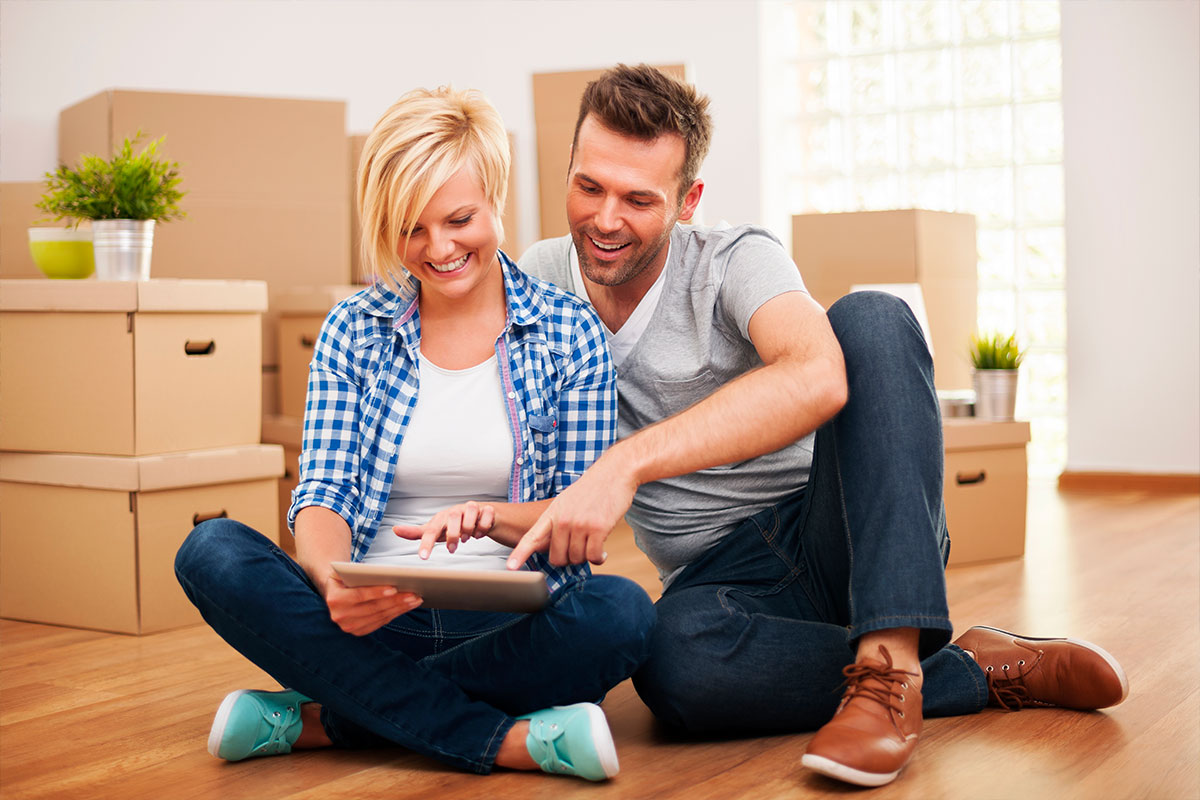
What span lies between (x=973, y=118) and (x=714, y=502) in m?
3.26

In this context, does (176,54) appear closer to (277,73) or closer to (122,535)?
(277,73)

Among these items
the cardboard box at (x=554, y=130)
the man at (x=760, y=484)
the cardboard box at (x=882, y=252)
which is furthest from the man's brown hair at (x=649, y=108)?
the cardboard box at (x=554, y=130)

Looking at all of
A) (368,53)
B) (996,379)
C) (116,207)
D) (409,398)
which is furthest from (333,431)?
(368,53)

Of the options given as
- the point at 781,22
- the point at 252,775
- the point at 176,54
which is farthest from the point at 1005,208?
the point at 252,775

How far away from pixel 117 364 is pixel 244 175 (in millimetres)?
821

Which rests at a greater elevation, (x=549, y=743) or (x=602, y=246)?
(x=602, y=246)

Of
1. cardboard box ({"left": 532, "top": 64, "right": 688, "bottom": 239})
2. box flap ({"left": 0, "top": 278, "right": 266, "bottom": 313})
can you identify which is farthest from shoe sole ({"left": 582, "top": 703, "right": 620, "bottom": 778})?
cardboard box ({"left": 532, "top": 64, "right": 688, "bottom": 239})

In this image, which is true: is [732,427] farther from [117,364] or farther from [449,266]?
[117,364]

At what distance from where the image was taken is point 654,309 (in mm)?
1438

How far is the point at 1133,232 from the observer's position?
3.84m

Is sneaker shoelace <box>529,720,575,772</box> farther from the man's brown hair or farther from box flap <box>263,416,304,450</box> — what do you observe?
box flap <box>263,416,304,450</box>

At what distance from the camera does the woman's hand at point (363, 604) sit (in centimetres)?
112

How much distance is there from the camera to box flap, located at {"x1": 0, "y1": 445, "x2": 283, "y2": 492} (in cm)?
202

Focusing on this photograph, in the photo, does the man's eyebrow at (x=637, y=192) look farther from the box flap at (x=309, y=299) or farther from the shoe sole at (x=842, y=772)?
the box flap at (x=309, y=299)
